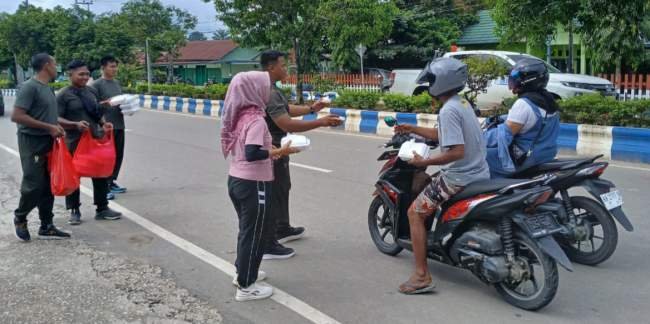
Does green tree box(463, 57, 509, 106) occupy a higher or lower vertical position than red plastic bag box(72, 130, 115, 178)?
higher

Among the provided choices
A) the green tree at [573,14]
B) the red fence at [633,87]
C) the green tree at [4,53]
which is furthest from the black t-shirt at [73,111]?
the green tree at [4,53]

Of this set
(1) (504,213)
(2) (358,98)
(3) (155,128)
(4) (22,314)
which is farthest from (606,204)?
(3) (155,128)

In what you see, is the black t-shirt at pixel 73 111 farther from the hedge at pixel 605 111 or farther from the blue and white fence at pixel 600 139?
the hedge at pixel 605 111

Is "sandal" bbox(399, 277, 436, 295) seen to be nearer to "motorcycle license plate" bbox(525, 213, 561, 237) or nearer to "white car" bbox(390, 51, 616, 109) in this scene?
"motorcycle license plate" bbox(525, 213, 561, 237)

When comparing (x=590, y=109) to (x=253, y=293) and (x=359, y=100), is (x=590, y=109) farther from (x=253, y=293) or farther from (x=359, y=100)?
(x=253, y=293)

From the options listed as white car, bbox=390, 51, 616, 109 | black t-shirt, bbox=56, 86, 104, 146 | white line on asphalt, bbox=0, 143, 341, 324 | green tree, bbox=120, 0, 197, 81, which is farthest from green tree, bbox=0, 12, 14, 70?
black t-shirt, bbox=56, 86, 104, 146

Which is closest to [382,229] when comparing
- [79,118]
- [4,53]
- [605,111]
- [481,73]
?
[79,118]

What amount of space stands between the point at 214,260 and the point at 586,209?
10.0 feet

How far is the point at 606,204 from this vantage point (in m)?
4.84

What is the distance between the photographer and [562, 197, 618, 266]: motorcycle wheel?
16.3 ft

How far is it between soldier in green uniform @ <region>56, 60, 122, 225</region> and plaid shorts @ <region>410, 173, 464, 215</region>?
145 inches

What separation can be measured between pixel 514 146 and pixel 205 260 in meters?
2.68

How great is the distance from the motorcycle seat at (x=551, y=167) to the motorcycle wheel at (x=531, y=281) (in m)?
0.93

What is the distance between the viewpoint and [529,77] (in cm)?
493
